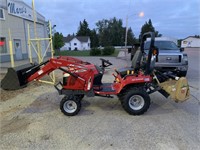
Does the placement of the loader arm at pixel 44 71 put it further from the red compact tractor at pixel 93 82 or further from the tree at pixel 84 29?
the tree at pixel 84 29

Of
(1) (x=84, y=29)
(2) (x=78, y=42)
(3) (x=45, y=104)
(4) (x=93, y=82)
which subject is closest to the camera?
(4) (x=93, y=82)

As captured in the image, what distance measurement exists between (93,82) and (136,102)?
1.16 meters

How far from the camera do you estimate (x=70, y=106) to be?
199 inches

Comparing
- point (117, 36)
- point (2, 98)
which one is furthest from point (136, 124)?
point (117, 36)

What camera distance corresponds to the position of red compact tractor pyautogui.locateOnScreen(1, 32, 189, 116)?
16.0 ft

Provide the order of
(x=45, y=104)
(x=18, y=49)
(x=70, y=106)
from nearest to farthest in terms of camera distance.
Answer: (x=70, y=106) < (x=45, y=104) < (x=18, y=49)

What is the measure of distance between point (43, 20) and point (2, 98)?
74.2 feet

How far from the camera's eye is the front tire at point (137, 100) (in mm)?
4859

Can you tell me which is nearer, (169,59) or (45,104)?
(45,104)

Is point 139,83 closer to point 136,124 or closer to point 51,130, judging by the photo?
point 136,124

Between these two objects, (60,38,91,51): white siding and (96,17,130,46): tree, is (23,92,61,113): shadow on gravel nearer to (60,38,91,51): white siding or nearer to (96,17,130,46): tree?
(96,17,130,46): tree

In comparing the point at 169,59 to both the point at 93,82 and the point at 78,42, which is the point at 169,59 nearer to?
the point at 93,82

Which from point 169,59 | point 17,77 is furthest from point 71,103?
point 169,59

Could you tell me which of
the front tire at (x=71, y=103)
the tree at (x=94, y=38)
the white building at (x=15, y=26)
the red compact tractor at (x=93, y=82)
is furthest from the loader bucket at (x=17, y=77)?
the tree at (x=94, y=38)
